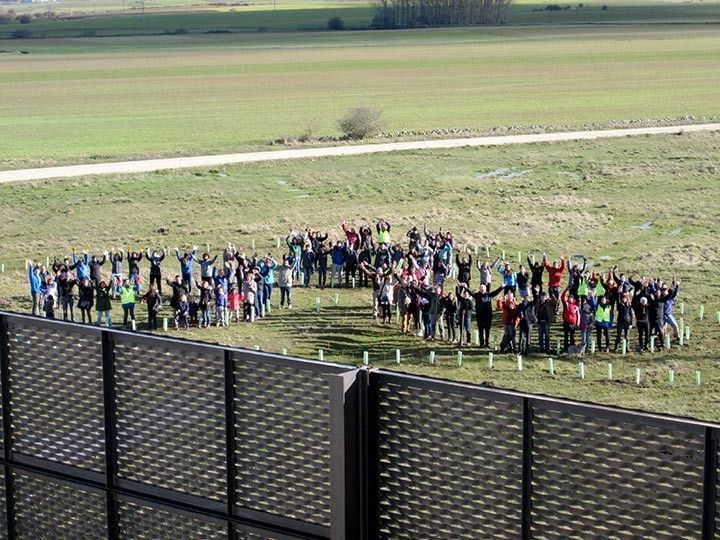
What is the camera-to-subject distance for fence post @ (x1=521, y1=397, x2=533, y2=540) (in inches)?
293

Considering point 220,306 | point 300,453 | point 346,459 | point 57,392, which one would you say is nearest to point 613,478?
point 346,459

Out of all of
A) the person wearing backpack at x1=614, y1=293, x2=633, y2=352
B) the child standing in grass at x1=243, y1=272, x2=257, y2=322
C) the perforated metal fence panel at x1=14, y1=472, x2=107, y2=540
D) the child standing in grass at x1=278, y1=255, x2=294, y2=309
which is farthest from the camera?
the child standing in grass at x1=278, y1=255, x2=294, y2=309

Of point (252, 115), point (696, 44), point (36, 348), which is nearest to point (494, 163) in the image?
point (252, 115)

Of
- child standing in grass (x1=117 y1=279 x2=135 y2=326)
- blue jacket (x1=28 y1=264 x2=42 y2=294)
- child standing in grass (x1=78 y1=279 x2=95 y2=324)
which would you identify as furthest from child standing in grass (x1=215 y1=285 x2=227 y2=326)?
blue jacket (x1=28 y1=264 x2=42 y2=294)

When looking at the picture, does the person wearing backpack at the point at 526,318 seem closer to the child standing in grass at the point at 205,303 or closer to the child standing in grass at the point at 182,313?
the child standing in grass at the point at 205,303

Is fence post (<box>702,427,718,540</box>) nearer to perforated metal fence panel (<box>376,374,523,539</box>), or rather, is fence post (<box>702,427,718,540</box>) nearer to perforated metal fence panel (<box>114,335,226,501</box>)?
perforated metal fence panel (<box>376,374,523,539</box>)

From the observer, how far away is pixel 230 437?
334 inches

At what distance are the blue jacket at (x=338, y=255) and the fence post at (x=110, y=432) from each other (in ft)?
87.1

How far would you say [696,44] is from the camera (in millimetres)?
157250

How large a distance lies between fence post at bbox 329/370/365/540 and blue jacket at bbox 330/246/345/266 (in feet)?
90.1

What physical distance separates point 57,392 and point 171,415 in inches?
42.1

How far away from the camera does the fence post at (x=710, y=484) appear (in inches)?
268

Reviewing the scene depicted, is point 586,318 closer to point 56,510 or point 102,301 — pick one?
point 102,301

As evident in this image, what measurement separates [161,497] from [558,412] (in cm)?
300
